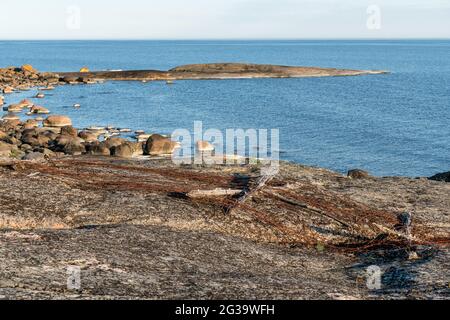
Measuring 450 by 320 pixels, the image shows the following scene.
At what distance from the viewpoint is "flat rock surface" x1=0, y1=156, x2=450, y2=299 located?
12164mm

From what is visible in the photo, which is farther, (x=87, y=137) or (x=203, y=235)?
(x=87, y=137)

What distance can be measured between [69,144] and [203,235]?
3216cm

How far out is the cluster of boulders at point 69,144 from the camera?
43.4 metres

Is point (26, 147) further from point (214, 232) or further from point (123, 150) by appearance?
point (214, 232)

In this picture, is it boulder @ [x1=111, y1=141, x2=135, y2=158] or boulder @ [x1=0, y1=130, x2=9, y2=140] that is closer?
boulder @ [x1=111, y1=141, x2=135, y2=158]

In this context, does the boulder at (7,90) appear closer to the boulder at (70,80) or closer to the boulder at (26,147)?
the boulder at (70,80)

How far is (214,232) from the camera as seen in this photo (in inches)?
672

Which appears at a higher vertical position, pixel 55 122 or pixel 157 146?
pixel 55 122

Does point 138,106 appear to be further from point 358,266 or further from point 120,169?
point 358,266

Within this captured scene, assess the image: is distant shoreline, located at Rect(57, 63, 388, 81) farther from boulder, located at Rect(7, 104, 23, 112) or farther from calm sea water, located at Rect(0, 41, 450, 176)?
boulder, located at Rect(7, 104, 23, 112)

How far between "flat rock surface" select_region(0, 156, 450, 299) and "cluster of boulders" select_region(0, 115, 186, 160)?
791 inches
